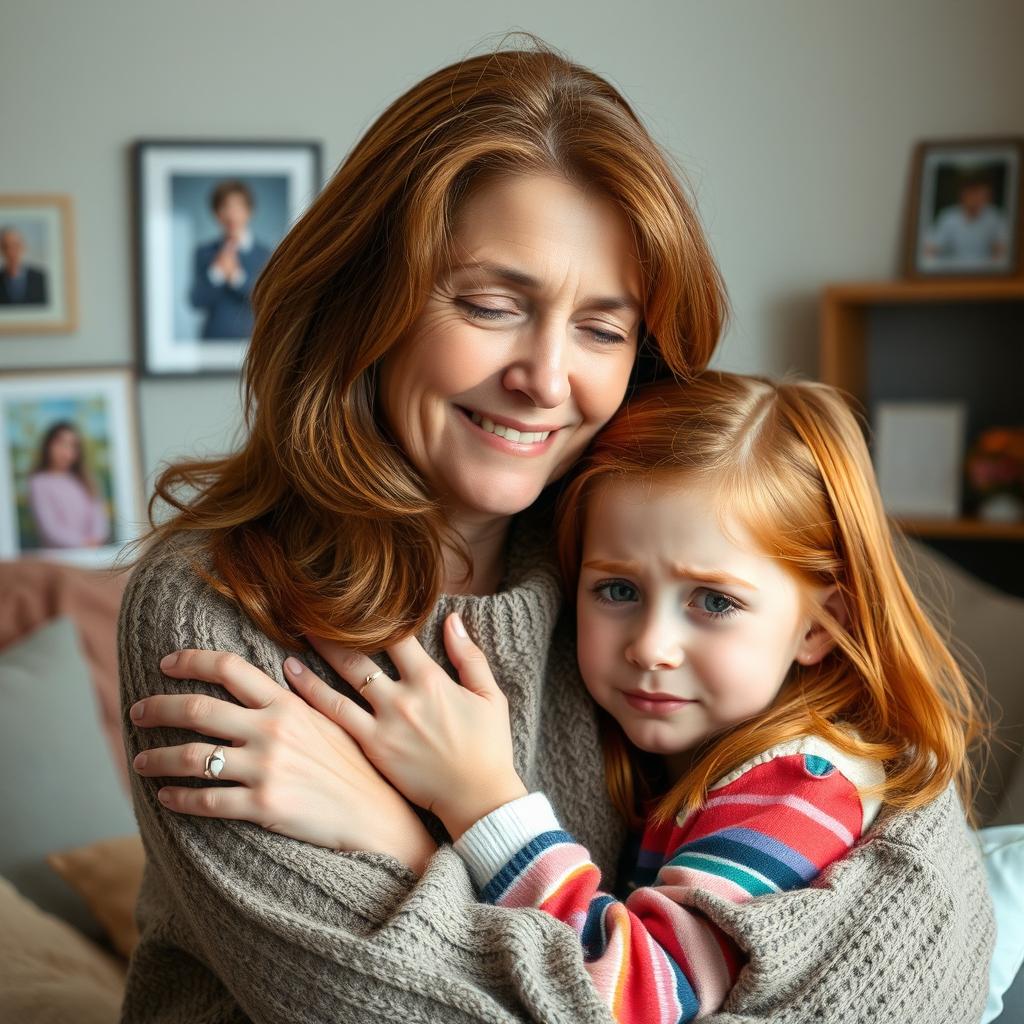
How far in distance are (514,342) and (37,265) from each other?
261 centimetres

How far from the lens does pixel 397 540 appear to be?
130 centimetres

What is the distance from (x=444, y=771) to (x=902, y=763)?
475 millimetres

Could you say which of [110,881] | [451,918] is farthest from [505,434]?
[110,881]

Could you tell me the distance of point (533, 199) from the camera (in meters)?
1.21

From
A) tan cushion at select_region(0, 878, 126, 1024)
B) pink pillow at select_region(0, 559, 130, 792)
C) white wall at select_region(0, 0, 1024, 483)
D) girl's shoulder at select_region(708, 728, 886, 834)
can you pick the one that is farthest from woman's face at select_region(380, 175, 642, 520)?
white wall at select_region(0, 0, 1024, 483)

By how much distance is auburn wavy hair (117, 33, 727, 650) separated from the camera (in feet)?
3.97

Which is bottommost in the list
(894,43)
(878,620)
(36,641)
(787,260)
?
(36,641)

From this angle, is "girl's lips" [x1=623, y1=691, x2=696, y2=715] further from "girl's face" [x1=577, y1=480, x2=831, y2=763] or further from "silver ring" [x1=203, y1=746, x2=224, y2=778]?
"silver ring" [x1=203, y1=746, x2=224, y2=778]

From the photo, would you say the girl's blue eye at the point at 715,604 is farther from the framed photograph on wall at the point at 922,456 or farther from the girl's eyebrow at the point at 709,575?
the framed photograph on wall at the point at 922,456

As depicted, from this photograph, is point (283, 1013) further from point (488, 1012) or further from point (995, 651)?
point (995, 651)

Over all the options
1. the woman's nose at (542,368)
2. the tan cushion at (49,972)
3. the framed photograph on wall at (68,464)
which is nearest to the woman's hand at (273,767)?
the woman's nose at (542,368)

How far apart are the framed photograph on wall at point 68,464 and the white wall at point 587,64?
0.21ft

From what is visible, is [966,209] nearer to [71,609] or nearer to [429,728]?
[71,609]

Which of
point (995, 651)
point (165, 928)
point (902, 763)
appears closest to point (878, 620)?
point (902, 763)
